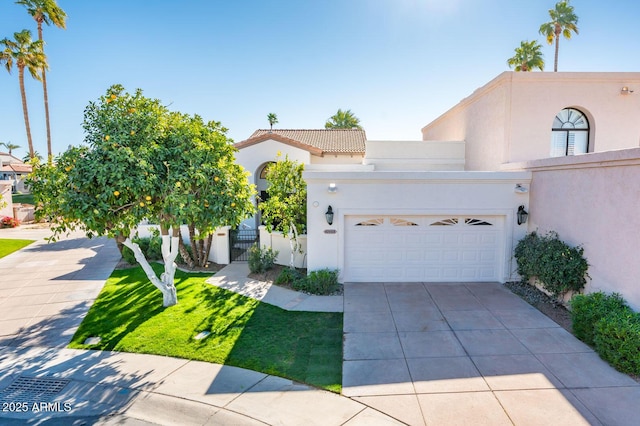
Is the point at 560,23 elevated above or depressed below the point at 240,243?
above

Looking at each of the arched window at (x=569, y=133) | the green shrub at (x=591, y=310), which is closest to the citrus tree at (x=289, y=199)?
the green shrub at (x=591, y=310)

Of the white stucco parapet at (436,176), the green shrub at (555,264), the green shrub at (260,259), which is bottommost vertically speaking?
the green shrub at (260,259)

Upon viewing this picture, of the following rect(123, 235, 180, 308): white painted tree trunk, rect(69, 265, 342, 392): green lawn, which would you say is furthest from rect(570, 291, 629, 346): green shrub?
rect(123, 235, 180, 308): white painted tree trunk

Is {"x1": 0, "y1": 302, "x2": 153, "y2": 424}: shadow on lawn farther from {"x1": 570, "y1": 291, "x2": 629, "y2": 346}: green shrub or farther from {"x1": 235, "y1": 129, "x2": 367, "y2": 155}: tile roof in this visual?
{"x1": 235, "y1": 129, "x2": 367, "y2": 155}: tile roof

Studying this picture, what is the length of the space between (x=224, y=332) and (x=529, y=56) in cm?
3725

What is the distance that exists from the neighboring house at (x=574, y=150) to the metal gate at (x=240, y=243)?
10389mm

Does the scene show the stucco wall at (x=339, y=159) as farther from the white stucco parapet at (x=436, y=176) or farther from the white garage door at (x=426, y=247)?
the white garage door at (x=426, y=247)

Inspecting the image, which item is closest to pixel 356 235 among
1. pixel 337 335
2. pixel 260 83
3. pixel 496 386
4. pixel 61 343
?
pixel 337 335

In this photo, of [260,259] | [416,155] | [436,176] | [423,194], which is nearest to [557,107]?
[416,155]

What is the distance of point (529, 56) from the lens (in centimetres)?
3111

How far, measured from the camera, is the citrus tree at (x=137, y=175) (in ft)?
21.6

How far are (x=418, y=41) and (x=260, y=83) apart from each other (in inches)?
318

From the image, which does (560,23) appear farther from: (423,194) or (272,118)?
(423,194)

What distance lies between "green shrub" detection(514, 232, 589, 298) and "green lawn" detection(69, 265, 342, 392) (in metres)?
5.69
